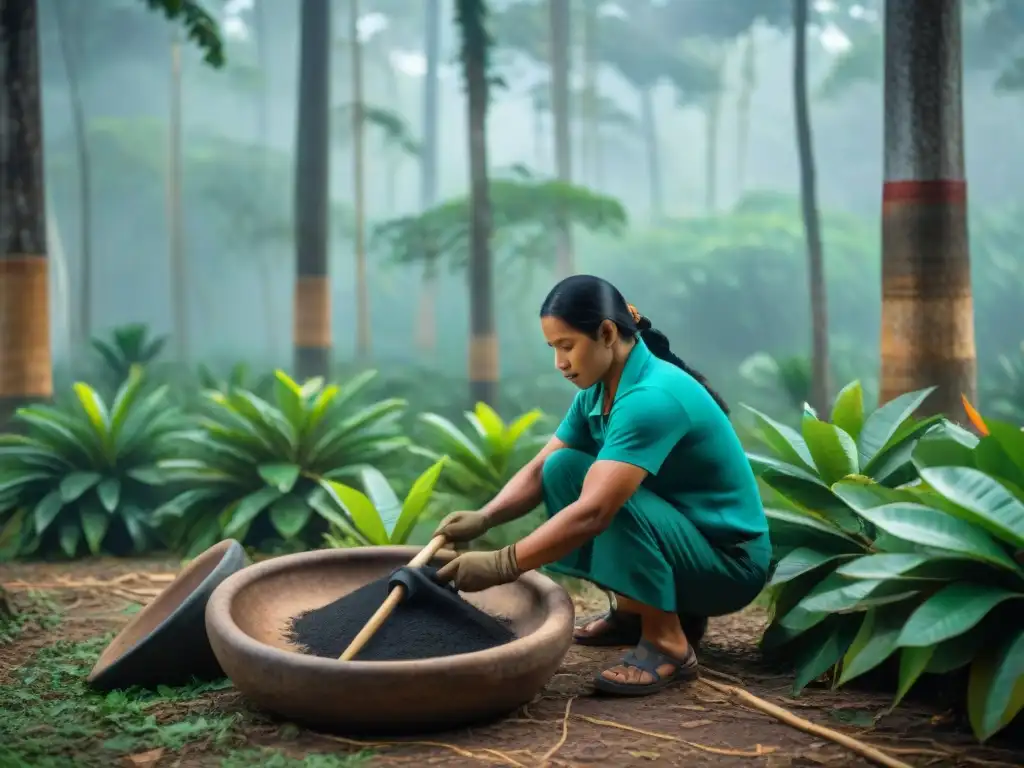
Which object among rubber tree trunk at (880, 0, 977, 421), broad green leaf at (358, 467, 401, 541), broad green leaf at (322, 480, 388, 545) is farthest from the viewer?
rubber tree trunk at (880, 0, 977, 421)

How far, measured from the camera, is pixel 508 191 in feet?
41.9

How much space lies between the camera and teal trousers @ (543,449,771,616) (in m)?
2.56

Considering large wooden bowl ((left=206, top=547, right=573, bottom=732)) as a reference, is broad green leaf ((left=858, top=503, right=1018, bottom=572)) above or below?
above

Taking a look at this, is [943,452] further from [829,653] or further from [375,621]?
[375,621]

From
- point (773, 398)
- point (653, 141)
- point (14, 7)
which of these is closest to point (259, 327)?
point (653, 141)

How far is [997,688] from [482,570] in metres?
1.18

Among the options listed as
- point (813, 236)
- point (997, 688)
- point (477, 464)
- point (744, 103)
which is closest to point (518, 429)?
point (477, 464)

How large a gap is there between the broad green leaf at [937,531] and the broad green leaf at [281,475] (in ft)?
9.15

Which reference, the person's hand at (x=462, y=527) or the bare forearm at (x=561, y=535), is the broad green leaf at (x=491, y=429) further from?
the bare forearm at (x=561, y=535)

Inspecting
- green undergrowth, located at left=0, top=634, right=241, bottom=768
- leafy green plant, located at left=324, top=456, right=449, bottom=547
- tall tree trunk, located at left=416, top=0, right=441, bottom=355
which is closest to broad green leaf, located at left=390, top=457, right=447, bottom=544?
leafy green plant, located at left=324, top=456, right=449, bottom=547

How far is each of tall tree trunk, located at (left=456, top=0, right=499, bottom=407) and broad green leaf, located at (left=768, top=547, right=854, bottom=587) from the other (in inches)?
270

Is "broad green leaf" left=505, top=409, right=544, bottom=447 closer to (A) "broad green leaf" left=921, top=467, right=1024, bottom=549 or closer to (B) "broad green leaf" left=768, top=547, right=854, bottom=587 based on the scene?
(B) "broad green leaf" left=768, top=547, right=854, bottom=587

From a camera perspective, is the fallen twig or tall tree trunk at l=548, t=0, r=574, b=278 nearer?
the fallen twig

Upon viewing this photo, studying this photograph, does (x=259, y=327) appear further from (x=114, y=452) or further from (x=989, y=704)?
(x=989, y=704)
